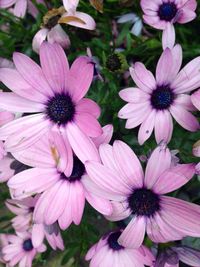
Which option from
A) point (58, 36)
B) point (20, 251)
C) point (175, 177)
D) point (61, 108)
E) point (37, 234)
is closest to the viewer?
point (175, 177)

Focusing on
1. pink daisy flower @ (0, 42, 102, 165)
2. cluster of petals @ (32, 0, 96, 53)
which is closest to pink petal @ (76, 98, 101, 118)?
pink daisy flower @ (0, 42, 102, 165)

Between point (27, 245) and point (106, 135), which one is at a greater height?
point (106, 135)

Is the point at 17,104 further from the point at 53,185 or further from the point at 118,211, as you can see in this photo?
the point at 118,211

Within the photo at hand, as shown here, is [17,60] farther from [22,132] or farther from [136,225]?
[136,225]

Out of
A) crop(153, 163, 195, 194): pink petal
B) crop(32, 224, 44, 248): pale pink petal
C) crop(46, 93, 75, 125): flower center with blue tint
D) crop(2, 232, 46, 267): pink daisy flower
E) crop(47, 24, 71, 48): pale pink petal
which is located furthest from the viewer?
crop(2, 232, 46, 267): pink daisy flower

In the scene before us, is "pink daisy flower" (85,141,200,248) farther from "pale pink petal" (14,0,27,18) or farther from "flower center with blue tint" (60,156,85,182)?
"pale pink petal" (14,0,27,18)

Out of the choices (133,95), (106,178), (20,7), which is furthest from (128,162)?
(20,7)

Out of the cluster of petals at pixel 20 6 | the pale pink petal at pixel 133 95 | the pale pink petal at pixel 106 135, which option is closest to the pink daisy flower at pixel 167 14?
→ the pale pink petal at pixel 133 95
